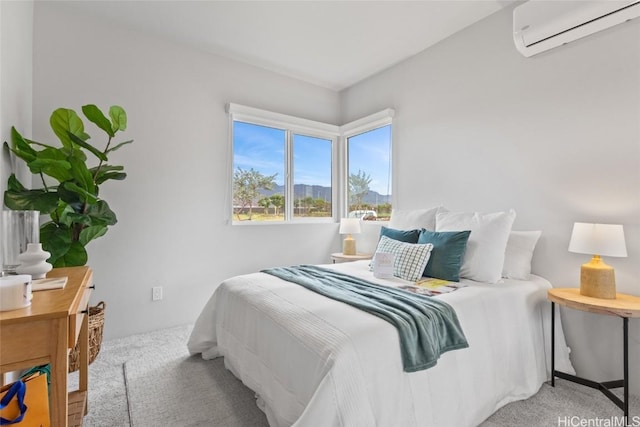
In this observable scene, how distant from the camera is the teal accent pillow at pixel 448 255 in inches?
85.5

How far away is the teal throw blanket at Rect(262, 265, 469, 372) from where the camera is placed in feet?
4.50

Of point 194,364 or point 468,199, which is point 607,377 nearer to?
point 468,199

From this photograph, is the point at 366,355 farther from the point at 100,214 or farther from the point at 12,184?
the point at 12,184

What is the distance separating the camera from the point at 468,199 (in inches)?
111

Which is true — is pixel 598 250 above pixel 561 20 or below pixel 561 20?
below

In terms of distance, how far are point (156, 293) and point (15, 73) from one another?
6.43 ft

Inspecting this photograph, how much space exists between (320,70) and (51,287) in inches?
132

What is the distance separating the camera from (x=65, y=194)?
6.47 ft

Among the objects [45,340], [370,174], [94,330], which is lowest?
[94,330]

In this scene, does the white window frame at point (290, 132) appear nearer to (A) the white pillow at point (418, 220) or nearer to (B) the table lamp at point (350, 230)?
(B) the table lamp at point (350, 230)

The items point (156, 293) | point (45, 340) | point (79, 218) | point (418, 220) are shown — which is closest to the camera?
point (45, 340)

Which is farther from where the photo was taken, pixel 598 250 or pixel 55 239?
pixel 55 239

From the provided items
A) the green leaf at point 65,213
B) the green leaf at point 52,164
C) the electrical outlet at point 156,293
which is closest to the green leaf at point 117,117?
the green leaf at point 52,164

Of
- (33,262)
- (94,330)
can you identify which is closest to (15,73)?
(33,262)
